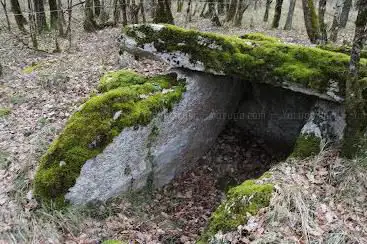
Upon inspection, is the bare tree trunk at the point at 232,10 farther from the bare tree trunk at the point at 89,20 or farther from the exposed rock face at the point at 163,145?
the exposed rock face at the point at 163,145

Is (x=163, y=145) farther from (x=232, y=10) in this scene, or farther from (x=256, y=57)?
(x=232, y=10)

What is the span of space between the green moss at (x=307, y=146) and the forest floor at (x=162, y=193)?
0.64 feet

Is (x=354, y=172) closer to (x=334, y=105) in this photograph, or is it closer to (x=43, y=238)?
(x=334, y=105)

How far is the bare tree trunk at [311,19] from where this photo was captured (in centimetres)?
948

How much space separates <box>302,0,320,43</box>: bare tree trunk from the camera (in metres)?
9.48

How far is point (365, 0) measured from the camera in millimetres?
4836

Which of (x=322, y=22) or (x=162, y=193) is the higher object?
(x=322, y=22)

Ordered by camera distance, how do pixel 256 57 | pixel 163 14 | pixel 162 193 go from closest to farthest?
pixel 256 57 → pixel 162 193 → pixel 163 14

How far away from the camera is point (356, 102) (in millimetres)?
5285

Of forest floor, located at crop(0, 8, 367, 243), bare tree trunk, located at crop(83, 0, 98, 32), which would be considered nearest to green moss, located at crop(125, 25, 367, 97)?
forest floor, located at crop(0, 8, 367, 243)

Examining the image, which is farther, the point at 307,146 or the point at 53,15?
the point at 53,15

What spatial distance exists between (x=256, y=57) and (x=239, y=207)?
2723 millimetres

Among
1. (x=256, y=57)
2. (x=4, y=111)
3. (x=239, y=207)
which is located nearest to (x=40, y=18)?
(x=4, y=111)

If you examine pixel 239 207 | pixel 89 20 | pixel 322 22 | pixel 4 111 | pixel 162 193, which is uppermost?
pixel 322 22
